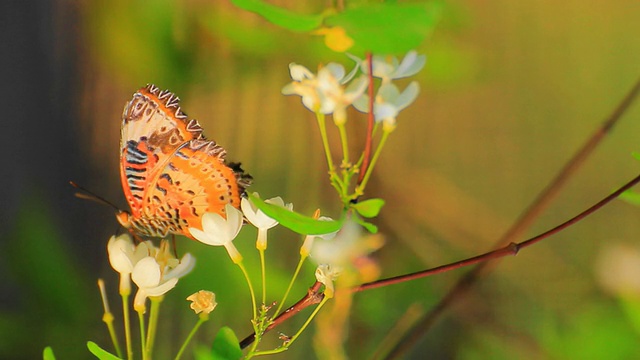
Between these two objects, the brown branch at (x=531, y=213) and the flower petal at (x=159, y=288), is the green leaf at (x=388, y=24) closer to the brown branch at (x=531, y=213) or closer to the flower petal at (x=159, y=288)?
the flower petal at (x=159, y=288)

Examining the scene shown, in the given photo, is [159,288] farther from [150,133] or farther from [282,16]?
[282,16]

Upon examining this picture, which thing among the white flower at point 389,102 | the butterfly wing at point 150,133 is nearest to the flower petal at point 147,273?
the butterfly wing at point 150,133

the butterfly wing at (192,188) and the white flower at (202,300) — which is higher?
the butterfly wing at (192,188)

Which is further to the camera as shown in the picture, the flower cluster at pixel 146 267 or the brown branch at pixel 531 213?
the brown branch at pixel 531 213

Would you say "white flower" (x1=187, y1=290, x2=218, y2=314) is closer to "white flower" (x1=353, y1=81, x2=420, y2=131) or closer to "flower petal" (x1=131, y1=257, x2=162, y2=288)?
"flower petal" (x1=131, y1=257, x2=162, y2=288)


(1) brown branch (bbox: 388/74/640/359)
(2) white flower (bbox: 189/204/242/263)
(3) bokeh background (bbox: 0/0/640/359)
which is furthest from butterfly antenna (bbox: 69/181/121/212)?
(1) brown branch (bbox: 388/74/640/359)

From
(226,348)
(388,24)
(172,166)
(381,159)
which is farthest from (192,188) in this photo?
(381,159)
